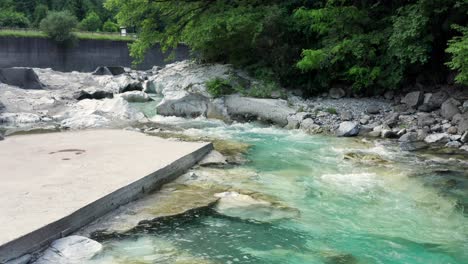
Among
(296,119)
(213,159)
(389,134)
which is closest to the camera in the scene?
(213,159)

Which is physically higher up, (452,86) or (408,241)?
(452,86)

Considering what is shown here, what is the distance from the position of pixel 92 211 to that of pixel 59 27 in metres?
38.3

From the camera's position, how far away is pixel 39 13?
55.9 metres

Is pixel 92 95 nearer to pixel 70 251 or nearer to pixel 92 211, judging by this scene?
pixel 92 211

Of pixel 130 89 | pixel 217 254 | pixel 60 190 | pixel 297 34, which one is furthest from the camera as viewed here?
pixel 130 89

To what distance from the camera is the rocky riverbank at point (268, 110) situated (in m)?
12.0

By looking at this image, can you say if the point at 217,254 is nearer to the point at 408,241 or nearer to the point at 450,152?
the point at 408,241

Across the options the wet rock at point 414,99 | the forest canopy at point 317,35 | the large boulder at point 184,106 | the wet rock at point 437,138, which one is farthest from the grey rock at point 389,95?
the large boulder at point 184,106

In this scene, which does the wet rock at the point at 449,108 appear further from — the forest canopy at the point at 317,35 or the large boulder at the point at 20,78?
the large boulder at the point at 20,78

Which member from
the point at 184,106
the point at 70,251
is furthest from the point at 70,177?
the point at 184,106

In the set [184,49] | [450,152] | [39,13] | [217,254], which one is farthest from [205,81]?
[39,13]

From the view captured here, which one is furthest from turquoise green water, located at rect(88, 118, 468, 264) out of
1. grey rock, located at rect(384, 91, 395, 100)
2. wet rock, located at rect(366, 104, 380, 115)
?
grey rock, located at rect(384, 91, 395, 100)

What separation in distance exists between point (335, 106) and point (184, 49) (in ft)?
106

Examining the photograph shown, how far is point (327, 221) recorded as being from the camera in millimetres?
5977
